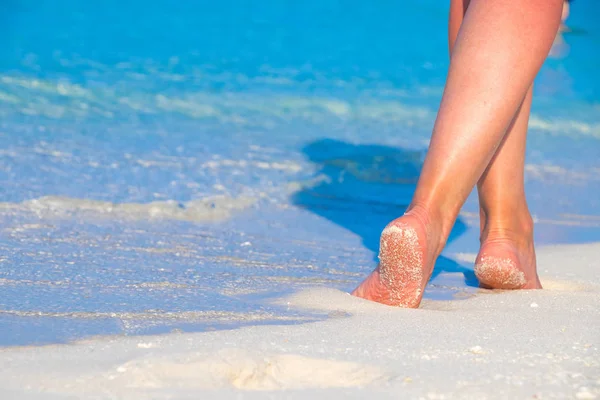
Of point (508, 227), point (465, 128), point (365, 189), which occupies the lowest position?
point (508, 227)

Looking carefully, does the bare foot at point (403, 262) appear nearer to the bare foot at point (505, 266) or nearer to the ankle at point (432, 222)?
the ankle at point (432, 222)

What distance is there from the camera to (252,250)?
6.57 feet

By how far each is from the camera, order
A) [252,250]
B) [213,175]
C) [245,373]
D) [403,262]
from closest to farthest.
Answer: [245,373] < [403,262] < [252,250] < [213,175]

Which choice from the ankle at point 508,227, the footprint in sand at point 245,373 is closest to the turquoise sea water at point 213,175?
the ankle at point 508,227

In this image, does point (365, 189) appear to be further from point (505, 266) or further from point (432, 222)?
point (432, 222)

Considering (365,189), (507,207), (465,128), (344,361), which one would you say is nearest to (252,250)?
(507,207)

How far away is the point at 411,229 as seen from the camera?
1.35m

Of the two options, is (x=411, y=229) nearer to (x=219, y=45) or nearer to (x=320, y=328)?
(x=320, y=328)

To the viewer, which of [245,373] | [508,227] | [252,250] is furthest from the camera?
[252,250]

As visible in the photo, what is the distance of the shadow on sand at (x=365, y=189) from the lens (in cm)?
243

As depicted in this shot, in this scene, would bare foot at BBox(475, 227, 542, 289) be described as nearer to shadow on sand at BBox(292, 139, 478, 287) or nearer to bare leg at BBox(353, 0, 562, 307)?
shadow on sand at BBox(292, 139, 478, 287)

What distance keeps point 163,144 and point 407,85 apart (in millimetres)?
3881

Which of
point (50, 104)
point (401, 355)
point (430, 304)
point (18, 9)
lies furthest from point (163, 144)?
point (18, 9)

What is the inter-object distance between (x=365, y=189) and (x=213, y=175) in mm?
568
